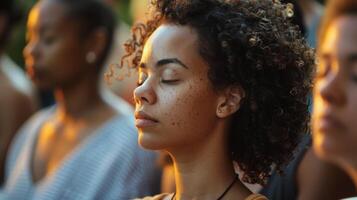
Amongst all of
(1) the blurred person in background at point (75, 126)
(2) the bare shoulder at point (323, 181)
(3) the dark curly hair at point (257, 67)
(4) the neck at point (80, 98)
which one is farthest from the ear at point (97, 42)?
(3) the dark curly hair at point (257, 67)

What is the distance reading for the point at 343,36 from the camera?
9.01 feet

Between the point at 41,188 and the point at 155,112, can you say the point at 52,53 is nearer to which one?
the point at 41,188

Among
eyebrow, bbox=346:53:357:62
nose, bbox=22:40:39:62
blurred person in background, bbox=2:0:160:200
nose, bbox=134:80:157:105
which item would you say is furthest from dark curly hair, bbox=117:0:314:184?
A: nose, bbox=22:40:39:62

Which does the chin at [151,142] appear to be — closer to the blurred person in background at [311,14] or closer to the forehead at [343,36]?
the forehead at [343,36]

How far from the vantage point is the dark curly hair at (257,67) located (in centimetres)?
331

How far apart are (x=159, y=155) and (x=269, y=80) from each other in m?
1.74

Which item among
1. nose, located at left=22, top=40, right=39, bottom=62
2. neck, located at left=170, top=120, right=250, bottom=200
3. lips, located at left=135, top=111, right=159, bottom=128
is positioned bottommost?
nose, located at left=22, top=40, right=39, bottom=62

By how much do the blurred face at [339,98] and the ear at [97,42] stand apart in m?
2.84

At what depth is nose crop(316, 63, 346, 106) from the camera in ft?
8.83

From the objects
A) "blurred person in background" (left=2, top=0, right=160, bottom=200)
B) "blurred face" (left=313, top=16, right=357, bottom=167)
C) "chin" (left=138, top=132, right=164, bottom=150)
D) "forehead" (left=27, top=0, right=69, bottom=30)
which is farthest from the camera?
"forehead" (left=27, top=0, right=69, bottom=30)

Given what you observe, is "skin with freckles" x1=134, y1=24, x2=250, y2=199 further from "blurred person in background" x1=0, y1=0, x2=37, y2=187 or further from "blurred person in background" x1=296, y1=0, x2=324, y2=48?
"blurred person in background" x1=0, y1=0, x2=37, y2=187

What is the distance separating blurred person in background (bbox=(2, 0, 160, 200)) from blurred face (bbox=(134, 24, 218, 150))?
1647 millimetres

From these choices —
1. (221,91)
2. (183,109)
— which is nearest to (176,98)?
(183,109)

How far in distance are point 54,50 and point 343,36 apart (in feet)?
9.36
